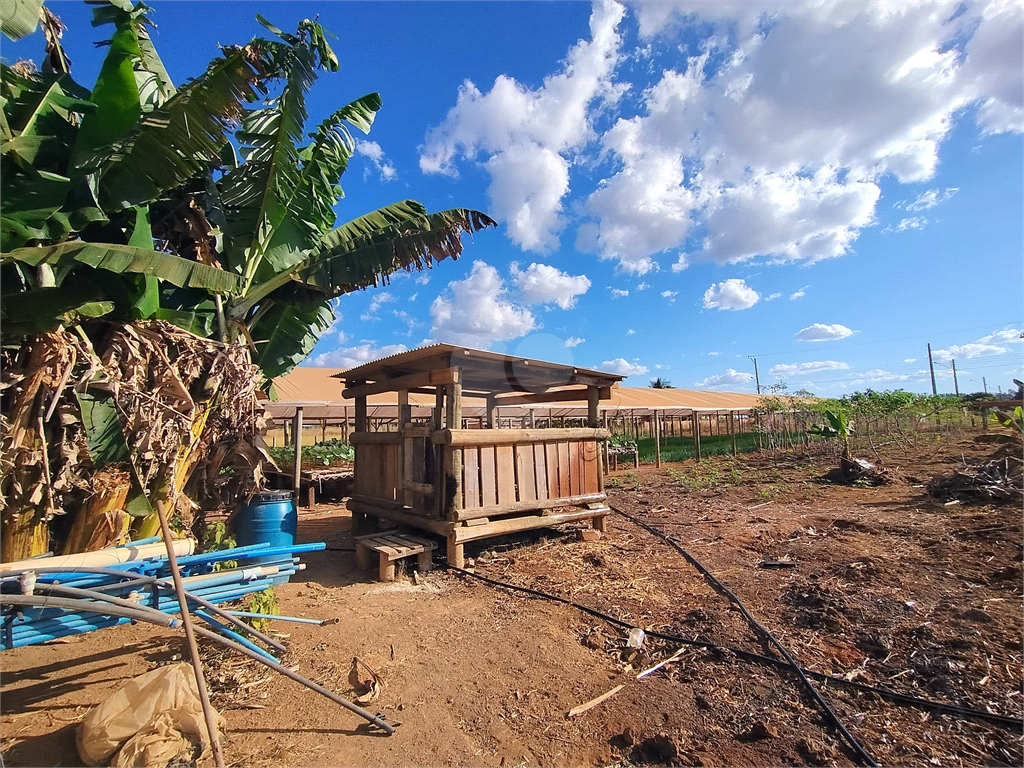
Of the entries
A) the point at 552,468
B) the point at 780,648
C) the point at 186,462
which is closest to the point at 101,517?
the point at 186,462

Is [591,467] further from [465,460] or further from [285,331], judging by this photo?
[285,331]

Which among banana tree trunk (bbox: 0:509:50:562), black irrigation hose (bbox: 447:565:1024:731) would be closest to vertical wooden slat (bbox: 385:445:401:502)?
black irrigation hose (bbox: 447:565:1024:731)

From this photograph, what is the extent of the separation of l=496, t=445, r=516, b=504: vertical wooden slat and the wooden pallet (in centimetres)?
115

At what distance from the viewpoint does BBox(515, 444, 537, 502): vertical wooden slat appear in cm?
718

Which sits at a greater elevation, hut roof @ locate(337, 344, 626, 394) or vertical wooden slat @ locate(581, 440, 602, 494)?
hut roof @ locate(337, 344, 626, 394)

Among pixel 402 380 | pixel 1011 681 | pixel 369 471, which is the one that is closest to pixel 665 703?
pixel 1011 681

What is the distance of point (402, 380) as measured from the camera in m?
7.20

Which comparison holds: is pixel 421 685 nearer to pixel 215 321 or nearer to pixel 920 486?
pixel 215 321

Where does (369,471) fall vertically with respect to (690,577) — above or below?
above

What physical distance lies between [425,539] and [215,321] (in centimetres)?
379

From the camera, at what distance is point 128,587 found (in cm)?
291

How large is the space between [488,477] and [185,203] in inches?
199

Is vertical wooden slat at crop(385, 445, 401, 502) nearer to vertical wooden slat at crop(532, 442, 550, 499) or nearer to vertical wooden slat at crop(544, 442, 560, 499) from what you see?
vertical wooden slat at crop(532, 442, 550, 499)

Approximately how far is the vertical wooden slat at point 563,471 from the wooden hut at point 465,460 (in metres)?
0.02
